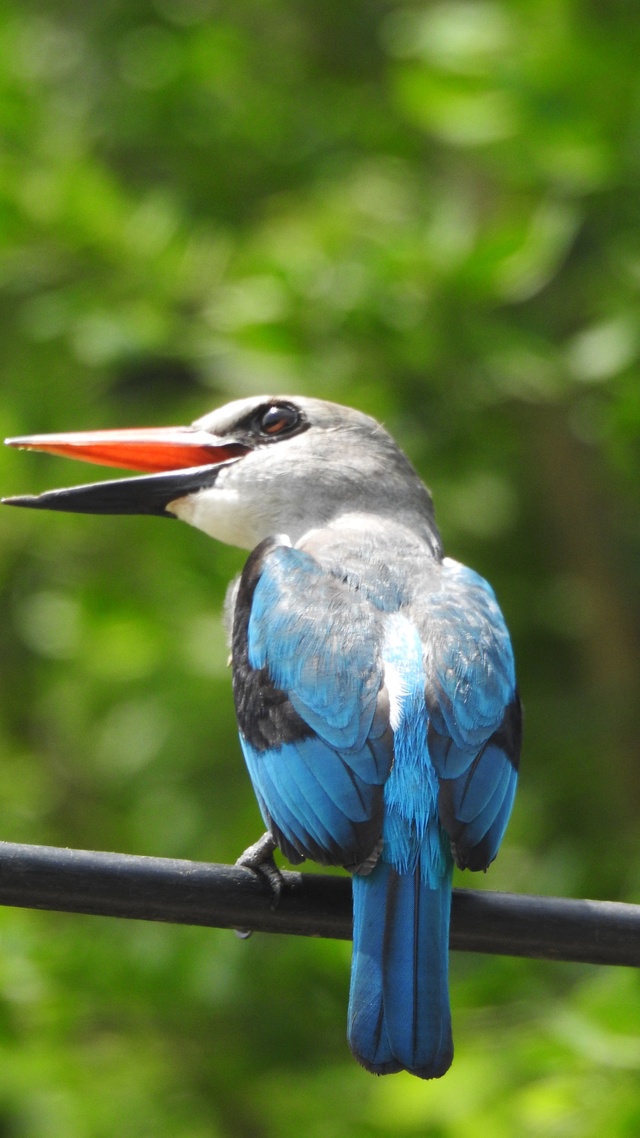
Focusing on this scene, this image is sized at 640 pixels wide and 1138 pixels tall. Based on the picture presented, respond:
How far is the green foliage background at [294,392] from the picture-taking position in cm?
315

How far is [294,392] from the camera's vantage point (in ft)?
11.6

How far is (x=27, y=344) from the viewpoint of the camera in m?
4.20

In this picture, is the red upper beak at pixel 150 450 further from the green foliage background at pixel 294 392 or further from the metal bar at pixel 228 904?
the metal bar at pixel 228 904

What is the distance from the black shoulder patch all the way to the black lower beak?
42 cm

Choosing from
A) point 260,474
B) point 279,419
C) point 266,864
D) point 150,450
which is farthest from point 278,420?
point 266,864

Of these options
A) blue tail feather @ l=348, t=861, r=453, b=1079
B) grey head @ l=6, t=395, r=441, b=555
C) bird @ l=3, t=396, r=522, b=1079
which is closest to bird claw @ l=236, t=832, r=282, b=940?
bird @ l=3, t=396, r=522, b=1079

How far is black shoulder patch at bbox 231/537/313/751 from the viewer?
2.07 metres

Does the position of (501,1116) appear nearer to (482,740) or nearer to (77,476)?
(482,740)

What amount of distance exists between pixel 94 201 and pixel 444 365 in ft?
3.26

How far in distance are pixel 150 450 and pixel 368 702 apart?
104 centimetres

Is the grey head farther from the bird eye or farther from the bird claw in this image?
the bird claw

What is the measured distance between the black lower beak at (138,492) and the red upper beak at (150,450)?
59 mm

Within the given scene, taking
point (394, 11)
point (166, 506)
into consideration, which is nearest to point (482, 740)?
point (166, 506)

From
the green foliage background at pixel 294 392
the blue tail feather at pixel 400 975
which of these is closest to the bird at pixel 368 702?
the blue tail feather at pixel 400 975
